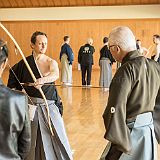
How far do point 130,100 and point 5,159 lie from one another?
2.94ft

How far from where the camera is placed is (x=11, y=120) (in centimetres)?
195

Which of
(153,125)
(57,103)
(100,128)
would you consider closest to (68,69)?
(100,128)

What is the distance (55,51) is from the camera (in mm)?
17547

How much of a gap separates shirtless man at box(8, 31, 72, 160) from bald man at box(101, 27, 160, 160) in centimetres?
113

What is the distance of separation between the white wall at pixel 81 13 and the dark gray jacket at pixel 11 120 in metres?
14.9

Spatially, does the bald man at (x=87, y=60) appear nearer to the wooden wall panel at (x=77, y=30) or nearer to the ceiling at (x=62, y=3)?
the wooden wall panel at (x=77, y=30)

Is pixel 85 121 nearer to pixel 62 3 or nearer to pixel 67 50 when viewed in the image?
pixel 67 50

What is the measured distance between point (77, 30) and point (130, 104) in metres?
15.0

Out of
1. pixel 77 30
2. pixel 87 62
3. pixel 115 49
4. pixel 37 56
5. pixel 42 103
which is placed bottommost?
pixel 87 62

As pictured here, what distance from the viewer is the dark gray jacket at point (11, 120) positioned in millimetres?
1945

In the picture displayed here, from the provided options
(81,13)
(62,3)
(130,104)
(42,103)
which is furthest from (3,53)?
(62,3)

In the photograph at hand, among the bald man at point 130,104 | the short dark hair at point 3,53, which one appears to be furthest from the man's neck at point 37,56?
the short dark hair at point 3,53

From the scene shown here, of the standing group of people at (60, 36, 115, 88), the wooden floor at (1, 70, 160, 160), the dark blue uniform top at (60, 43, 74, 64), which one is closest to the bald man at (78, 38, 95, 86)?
the standing group of people at (60, 36, 115, 88)

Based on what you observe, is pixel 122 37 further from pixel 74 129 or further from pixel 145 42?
pixel 145 42
